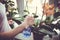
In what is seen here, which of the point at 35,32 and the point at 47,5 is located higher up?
the point at 47,5

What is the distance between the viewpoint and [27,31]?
3.97 ft

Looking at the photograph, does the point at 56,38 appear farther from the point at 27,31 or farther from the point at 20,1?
the point at 20,1

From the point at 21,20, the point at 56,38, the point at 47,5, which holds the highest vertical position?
the point at 47,5

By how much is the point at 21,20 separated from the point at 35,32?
14cm

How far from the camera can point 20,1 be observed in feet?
4.01

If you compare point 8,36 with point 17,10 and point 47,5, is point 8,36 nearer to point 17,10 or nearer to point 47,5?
point 17,10

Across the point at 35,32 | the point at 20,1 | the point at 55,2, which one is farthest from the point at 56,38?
the point at 20,1

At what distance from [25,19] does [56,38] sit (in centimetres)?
28

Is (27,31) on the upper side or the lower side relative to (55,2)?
lower

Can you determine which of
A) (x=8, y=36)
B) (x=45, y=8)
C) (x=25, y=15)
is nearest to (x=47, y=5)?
(x=45, y=8)

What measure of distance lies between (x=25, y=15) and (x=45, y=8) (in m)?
0.16

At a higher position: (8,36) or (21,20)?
(21,20)

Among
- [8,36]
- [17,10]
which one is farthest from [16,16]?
[8,36]

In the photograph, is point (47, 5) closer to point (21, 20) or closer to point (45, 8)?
point (45, 8)
